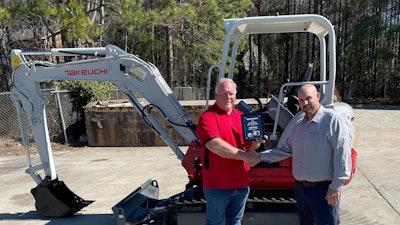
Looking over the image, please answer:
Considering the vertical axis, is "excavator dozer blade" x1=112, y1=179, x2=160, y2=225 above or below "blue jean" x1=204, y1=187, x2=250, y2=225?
below

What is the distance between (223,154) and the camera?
3.10 meters

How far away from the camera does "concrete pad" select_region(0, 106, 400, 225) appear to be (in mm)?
5539

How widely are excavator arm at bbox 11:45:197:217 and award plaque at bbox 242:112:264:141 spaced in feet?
4.91

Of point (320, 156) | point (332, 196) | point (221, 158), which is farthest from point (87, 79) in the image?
point (332, 196)

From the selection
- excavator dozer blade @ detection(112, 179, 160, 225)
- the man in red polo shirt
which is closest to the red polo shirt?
the man in red polo shirt

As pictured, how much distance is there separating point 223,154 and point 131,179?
16.4ft

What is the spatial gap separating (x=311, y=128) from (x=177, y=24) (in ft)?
45.9

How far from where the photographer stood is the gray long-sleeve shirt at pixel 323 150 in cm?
295

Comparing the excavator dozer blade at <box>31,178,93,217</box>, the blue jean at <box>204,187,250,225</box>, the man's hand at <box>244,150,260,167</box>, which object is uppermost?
the man's hand at <box>244,150,260,167</box>

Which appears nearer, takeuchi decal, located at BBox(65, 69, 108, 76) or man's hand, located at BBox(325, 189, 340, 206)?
man's hand, located at BBox(325, 189, 340, 206)

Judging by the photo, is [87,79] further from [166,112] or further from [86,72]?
[166,112]

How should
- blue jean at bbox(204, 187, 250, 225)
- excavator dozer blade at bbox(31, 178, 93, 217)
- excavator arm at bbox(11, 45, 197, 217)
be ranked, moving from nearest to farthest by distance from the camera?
1. blue jean at bbox(204, 187, 250, 225)
2. excavator arm at bbox(11, 45, 197, 217)
3. excavator dozer blade at bbox(31, 178, 93, 217)

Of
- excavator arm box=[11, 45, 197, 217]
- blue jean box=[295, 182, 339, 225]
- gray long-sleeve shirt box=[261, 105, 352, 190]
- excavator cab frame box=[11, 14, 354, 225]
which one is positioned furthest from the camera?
excavator arm box=[11, 45, 197, 217]

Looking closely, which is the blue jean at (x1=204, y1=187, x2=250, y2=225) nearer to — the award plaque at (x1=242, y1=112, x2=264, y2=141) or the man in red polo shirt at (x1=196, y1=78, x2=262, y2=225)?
the man in red polo shirt at (x1=196, y1=78, x2=262, y2=225)
